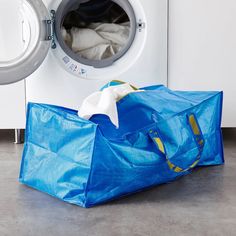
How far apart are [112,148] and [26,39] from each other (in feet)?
2.77

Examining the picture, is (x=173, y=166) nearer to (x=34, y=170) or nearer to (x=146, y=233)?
(x=146, y=233)

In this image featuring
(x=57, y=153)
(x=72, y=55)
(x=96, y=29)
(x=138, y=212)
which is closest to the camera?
(x=138, y=212)

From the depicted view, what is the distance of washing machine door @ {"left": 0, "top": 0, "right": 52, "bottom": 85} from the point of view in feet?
6.75

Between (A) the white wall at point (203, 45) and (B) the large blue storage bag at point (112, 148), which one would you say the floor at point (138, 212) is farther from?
(A) the white wall at point (203, 45)

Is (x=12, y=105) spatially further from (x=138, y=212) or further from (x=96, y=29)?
(x=138, y=212)

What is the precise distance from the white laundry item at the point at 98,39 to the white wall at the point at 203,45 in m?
0.22

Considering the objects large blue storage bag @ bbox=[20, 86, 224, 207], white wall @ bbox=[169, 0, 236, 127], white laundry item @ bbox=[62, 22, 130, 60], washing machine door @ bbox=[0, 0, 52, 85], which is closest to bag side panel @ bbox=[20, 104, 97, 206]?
large blue storage bag @ bbox=[20, 86, 224, 207]

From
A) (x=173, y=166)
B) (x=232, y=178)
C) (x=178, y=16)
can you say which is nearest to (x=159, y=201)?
(x=173, y=166)

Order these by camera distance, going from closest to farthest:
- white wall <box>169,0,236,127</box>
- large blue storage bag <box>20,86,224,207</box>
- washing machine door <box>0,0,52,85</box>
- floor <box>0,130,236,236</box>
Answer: floor <box>0,130,236,236</box>
large blue storage bag <box>20,86,224,207</box>
washing machine door <box>0,0,52,85</box>
white wall <box>169,0,236,127</box>

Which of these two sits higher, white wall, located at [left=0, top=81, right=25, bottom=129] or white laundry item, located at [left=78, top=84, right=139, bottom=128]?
white laundry item, located at [left=78, top=84, right=139, bottom=128]

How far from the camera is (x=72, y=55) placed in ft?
7.01

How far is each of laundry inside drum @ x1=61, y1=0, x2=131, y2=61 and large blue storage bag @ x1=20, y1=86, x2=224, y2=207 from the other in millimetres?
539

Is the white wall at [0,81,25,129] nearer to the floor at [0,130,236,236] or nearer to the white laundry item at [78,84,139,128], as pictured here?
the floor at [0,130,236,236]

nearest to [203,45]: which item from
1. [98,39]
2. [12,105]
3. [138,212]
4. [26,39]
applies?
[98,39]
